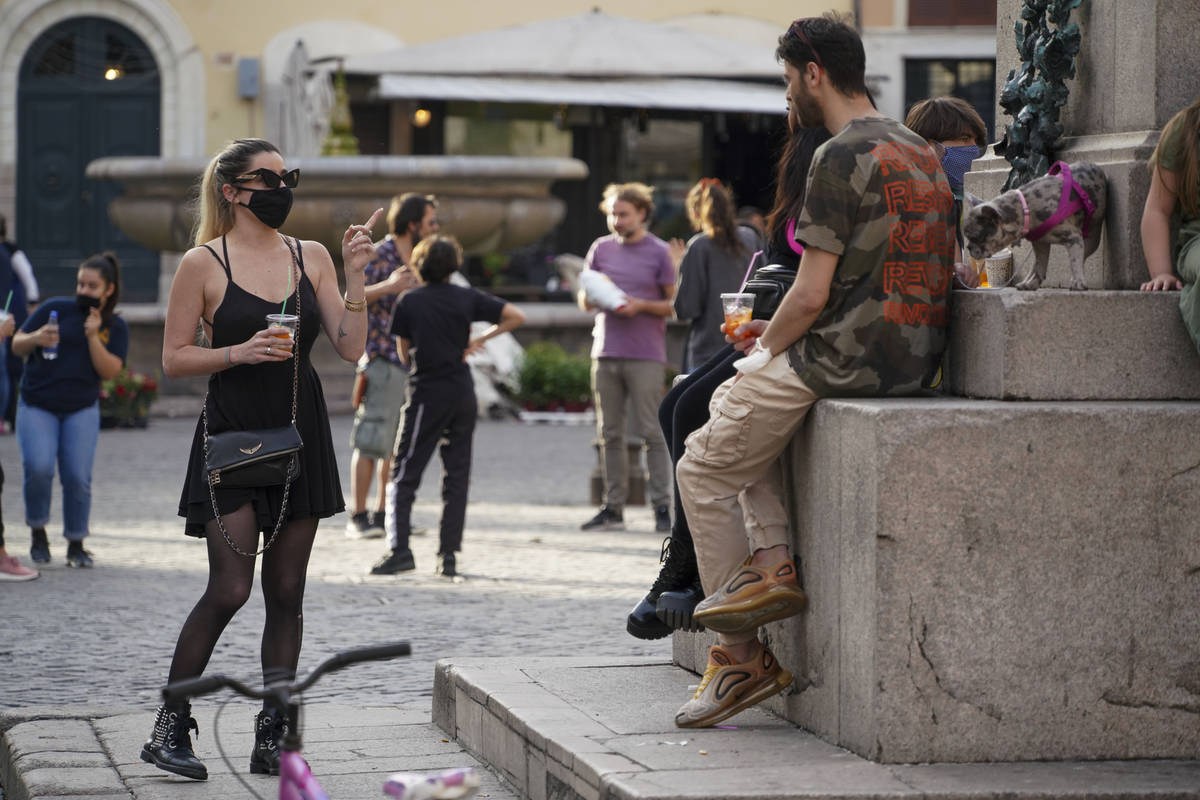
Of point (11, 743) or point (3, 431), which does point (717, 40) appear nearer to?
point (3, 431)

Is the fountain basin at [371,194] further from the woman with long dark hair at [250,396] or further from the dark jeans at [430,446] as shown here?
the woman with long dark hair at [250,396]

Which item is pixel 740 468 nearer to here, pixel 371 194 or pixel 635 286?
pixel 635 286

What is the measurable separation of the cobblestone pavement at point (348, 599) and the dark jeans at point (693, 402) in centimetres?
125

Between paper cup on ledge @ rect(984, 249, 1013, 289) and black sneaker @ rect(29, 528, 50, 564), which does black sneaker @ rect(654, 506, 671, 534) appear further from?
paper cup on ledge @ rect(984, 249, 1013, 289)

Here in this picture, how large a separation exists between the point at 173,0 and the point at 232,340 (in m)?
22.3

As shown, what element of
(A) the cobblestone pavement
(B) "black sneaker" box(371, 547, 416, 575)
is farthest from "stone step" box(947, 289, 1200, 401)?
(B) "black sneaker" box(371, 547, 416, 575)

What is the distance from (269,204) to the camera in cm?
516

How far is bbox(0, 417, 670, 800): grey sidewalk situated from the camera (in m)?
5.28

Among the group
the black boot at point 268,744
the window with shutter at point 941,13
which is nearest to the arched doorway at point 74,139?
the window with shutter at point 941,13

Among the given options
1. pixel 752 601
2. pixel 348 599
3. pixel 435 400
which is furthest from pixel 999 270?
pixel 435 400

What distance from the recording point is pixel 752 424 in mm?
4574

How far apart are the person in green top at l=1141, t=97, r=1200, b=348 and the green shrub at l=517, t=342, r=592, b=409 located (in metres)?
13.4

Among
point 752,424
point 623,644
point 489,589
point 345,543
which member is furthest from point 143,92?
point 752,424

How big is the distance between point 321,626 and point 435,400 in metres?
1.80
